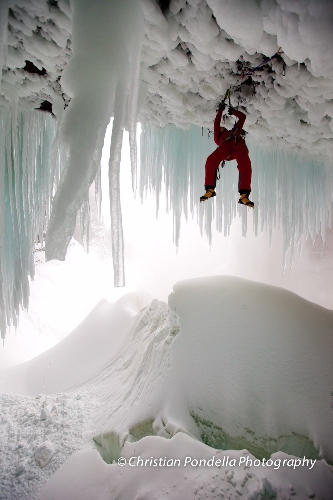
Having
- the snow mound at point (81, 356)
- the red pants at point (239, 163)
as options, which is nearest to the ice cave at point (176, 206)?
the red pants at point (239, 163)

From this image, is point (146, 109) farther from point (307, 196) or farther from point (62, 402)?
point (62, 402)

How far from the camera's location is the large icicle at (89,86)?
122cm

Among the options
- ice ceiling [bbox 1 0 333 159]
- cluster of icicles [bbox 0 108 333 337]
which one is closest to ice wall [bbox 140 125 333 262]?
cluster of icicles [bbox 0 108 333 337]

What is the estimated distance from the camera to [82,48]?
1222 mm

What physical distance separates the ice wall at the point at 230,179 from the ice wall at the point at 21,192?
1138 mm

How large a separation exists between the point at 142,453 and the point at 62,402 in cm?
161

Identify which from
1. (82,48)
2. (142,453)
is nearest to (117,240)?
(82,48)

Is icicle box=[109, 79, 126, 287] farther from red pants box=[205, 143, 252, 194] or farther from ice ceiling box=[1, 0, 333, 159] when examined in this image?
red pants box=[205, 143, 252, 194]

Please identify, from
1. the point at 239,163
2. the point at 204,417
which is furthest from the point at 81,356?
the point at 239,163

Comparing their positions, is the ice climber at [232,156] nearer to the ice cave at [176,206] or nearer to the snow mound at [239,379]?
the ice cave at [176,206]

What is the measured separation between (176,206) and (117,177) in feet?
6.73

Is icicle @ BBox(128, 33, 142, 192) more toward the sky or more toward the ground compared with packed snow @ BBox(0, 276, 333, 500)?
more toward the sky

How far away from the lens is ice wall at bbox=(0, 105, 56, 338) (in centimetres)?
220

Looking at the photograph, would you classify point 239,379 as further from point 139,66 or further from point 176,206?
point 139,66
